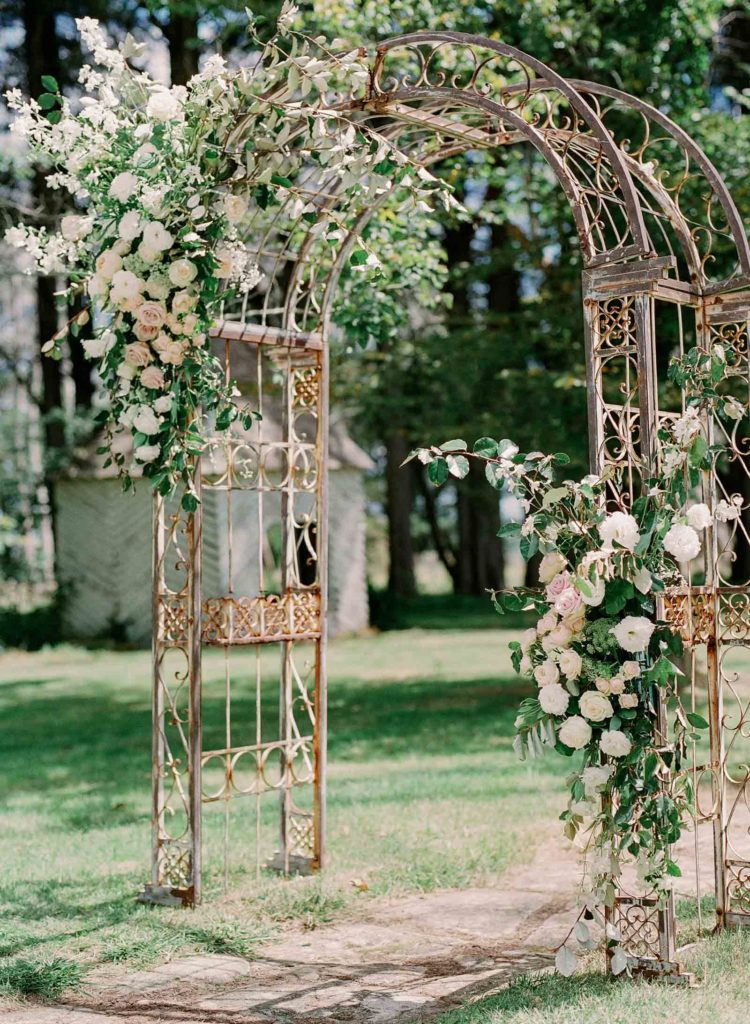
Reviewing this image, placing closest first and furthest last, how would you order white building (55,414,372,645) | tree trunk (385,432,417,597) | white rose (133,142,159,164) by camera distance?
white rose (133,142,159,164) < white building (55,414,372,645) < tree trunk (385,432,417,597)

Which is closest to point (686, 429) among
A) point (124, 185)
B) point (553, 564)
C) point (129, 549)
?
point (553, 564)

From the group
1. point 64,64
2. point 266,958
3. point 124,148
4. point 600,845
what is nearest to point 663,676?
point 600,845

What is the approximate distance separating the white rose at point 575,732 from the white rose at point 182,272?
8.05 feet

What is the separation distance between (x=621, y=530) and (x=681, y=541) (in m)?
0.23

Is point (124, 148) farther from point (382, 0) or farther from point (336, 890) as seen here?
point (382, 0)

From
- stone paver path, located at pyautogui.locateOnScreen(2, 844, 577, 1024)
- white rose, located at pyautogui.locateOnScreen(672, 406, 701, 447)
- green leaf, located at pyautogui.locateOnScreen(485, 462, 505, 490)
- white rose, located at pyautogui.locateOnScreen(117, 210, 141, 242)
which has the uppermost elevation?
white rose, located at pyautogui.locateOnScreen(117, 210, 141, 242)

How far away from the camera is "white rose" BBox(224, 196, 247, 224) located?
5.19 metres

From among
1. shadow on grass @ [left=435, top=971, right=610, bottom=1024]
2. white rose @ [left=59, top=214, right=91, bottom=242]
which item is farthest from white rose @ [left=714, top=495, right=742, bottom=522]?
white rose @ [left=59, top=214, right=91, bottom=242]

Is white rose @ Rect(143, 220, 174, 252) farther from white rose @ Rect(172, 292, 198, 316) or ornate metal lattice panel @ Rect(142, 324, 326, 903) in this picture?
ornate metal lattice panel @ Rect(142, 324, 326, 903)

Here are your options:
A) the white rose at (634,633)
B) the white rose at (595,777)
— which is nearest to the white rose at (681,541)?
the white rose at (634,633)

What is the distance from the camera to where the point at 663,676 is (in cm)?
452

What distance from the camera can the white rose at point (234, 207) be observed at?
17.0 ft

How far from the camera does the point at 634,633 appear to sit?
179 inches

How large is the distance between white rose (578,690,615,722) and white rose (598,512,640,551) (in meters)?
0.57
